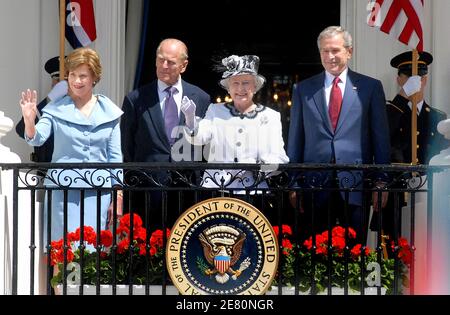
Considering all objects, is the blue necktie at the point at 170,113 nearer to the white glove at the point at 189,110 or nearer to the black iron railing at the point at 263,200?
the white glove at the point at 189,110

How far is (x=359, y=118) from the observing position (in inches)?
349

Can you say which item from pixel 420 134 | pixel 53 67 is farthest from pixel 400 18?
pixel 53 67

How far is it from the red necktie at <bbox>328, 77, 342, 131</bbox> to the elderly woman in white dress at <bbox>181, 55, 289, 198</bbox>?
456 millimetres

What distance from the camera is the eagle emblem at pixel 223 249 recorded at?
26.4 feet

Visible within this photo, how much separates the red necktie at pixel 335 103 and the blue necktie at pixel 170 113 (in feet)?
3.94

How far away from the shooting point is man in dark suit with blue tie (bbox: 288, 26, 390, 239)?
28.8ft

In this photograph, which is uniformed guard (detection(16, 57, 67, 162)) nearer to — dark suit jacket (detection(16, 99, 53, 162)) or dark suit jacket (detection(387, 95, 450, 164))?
dark suit jacket (detection(16, 99, 53, 162))

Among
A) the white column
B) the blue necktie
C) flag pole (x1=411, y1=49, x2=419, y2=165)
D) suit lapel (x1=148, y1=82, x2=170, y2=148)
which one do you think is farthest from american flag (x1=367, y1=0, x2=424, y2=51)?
the white column

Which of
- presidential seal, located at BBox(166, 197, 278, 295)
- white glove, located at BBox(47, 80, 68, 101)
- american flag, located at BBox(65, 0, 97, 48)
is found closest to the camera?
presidential seal, located at BBox(166, 197, 278, 295)

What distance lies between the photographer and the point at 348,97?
29.3ft
